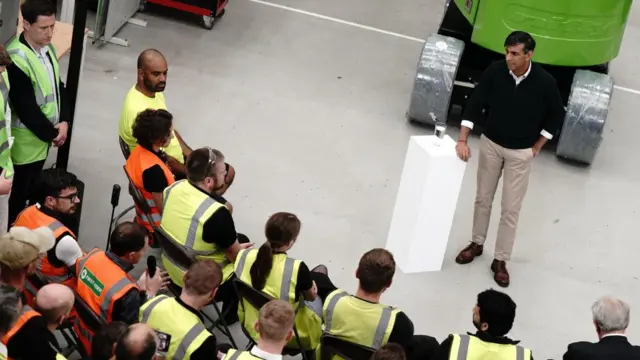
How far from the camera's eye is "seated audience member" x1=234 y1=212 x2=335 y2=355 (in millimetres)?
4969

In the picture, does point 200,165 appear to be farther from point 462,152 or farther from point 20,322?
point 462,152

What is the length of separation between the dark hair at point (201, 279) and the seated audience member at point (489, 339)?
1.06m

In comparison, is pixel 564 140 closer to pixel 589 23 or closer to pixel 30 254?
pixel 589 23

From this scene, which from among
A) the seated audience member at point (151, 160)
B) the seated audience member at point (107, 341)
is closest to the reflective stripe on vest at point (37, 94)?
the seated audience member at point (151, 160)

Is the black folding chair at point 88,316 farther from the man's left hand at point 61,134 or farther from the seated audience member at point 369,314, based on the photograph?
the man's left hand at point 61,134

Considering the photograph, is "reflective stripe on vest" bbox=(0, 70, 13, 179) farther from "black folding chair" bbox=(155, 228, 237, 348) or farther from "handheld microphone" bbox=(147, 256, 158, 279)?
"handheld microphone" bbox=(147, 256, 158, 279)

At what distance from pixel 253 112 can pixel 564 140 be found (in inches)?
97.1

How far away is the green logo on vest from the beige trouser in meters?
2.76

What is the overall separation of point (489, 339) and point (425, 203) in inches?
72.7

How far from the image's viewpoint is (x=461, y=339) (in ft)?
15.0

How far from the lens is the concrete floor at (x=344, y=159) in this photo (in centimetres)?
654

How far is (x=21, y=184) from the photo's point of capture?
590 centimetres

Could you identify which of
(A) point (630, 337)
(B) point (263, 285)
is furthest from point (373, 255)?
(A) point (630, 337)

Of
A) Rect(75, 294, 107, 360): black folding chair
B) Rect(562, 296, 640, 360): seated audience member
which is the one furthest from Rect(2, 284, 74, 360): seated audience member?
Rect(562, 296, 640, 360): seated audience member
